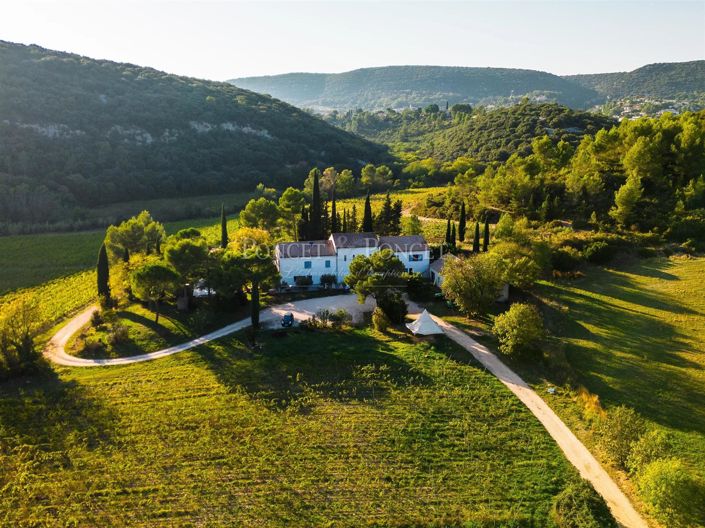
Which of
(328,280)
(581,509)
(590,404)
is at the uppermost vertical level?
(328,280)

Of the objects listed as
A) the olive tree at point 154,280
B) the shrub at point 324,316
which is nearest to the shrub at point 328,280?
the shrub at point 324,316

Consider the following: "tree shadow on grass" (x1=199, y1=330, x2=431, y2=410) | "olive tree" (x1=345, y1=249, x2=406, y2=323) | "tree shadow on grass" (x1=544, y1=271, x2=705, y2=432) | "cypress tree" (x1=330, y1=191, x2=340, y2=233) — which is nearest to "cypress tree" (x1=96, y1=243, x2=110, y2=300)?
"tree shadow on grass" (x1=199, y1=330, x2=431, y2=410)

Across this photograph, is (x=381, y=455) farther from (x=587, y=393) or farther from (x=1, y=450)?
(x=1, y=450)

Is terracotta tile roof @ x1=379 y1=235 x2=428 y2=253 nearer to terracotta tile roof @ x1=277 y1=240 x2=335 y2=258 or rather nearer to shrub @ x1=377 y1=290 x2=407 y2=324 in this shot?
terracotta tile roof @ x1=277 y1=240 x2=335 y2=258

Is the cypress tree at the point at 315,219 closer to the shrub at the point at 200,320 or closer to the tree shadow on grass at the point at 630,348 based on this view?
the shrub at the point at 200,320

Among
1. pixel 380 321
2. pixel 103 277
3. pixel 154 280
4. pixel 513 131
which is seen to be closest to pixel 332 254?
pixel 380 321

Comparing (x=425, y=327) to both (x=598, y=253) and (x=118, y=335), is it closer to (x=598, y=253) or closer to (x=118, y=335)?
(x=118, y=335)
